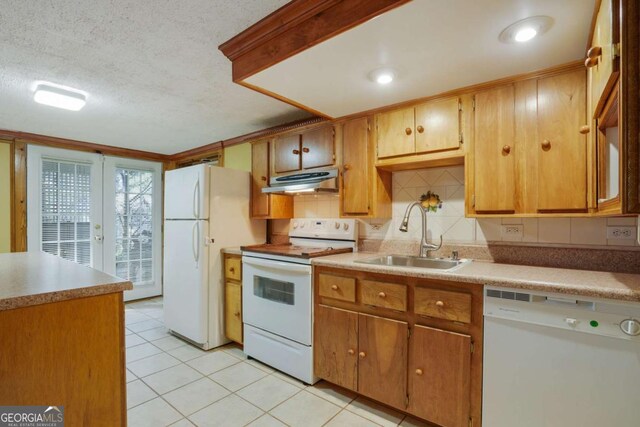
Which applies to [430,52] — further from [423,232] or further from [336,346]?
[336,346]

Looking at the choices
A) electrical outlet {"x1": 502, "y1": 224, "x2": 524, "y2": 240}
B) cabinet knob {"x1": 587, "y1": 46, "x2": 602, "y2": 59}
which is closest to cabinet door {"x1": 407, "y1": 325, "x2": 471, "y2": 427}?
electrical outlet {"x1": 502, "y1": 224, "x2": 524, "y2": 240}

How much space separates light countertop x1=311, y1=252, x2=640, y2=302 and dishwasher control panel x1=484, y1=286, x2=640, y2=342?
4 cm

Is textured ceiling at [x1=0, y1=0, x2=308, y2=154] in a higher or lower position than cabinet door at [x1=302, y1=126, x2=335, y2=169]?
higher

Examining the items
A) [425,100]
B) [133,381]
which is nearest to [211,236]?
[133,381]

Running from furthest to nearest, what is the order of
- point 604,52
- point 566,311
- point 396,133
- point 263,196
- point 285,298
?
point 263,196, point 285,298, point 396,133, point 566,311, point 604,52

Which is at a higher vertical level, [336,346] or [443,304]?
[443,304]

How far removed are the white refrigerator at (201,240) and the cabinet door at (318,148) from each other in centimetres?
79

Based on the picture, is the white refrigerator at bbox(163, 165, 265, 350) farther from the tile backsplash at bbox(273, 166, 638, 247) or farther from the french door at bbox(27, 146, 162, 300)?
the french door at bbox(27, 146, 162, 300)

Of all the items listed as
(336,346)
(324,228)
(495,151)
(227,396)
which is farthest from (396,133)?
(227,396)

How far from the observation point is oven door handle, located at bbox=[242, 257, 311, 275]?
2.26 metres

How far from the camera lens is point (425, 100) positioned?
6.96ft

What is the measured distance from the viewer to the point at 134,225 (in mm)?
4457

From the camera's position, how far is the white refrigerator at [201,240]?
113 inches

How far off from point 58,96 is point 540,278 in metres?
3.32
